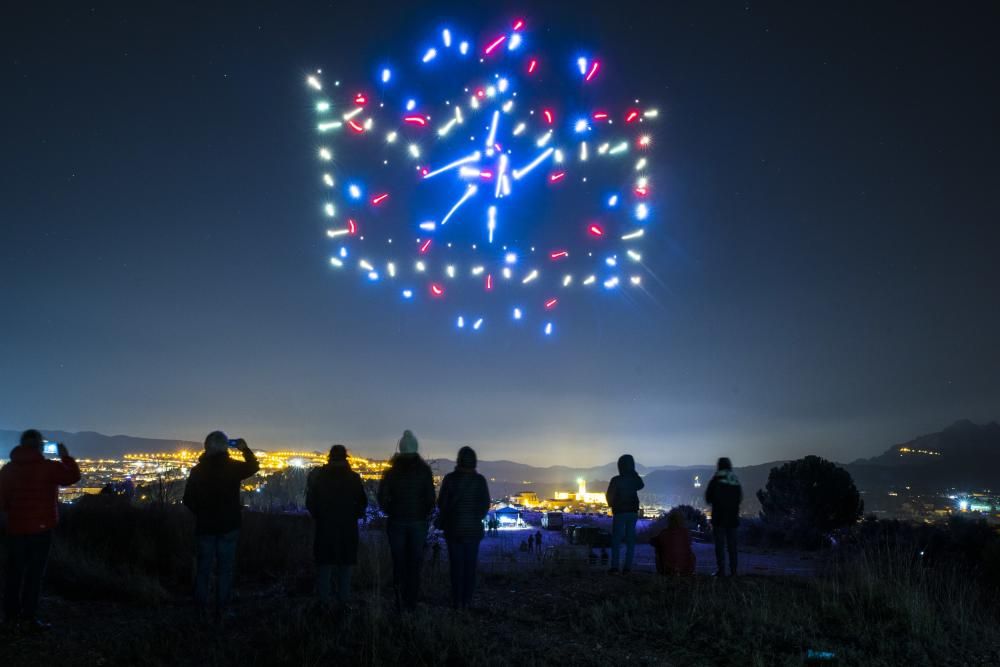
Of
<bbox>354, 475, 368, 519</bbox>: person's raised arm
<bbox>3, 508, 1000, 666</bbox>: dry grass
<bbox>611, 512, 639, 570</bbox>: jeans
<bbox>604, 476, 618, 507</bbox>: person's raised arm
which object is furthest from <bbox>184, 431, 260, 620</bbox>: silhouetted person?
<bbox>611, 512, 639, 570</bbox>: jeans

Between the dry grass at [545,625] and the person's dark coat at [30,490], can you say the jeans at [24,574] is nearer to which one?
the person's dark coat at [30,490]

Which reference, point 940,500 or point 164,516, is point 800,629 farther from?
point 940,500

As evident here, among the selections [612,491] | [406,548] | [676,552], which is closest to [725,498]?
[676,552]

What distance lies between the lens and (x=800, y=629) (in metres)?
6.42

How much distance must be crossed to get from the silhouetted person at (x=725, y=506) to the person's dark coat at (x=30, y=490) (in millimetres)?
8481

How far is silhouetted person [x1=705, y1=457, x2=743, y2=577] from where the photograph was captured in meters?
10.2

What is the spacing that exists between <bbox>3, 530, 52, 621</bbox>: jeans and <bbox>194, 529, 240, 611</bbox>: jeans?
1.61 meters

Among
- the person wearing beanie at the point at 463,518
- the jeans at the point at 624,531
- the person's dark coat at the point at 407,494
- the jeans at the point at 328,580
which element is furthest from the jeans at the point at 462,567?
the jeans at the point at 624,531

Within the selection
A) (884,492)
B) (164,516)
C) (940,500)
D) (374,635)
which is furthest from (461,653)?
(884,492)

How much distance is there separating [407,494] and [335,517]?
85 cm

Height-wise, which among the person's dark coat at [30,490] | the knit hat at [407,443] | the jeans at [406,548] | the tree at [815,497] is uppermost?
the knit hat at [407,443]

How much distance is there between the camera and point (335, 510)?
7609 mm

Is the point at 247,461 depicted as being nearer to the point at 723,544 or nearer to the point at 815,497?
the point at 723,544

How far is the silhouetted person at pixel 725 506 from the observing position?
10242 mm
